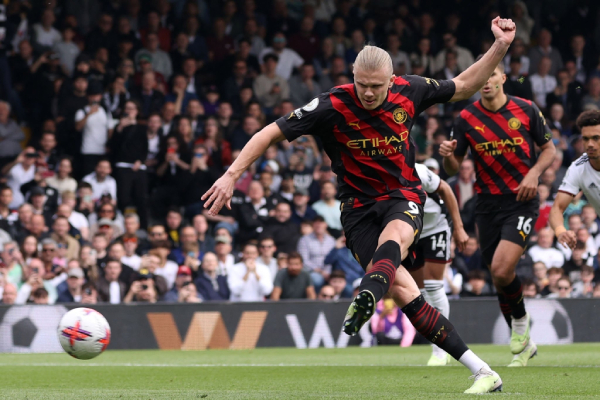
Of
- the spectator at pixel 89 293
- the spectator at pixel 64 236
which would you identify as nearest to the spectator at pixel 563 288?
the spectator at pixel 89 293

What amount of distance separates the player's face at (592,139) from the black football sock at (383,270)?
108 inches

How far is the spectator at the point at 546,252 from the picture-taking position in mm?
14812

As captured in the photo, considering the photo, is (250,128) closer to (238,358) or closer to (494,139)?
(238,358)

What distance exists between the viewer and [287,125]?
20.1 feet

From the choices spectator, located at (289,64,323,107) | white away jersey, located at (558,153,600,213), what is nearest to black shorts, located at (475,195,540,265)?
white away jersey, located at (558,153,600,213)

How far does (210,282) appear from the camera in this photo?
1370 centimetres

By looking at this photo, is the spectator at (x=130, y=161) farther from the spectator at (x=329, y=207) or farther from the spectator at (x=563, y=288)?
the spectator at (x=563, y=288)

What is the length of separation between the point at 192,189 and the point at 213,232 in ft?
3.00

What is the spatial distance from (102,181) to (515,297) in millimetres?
8475

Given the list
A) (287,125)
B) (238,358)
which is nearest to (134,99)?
(238,358)

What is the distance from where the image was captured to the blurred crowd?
13789 millimetres

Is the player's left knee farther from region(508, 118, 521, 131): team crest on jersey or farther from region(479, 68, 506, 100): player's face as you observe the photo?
region(479, 68, 506, 100): player's face

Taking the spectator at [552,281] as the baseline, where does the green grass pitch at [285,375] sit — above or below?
above

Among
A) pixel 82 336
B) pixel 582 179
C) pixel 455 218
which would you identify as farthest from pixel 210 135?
pixel 82 336
